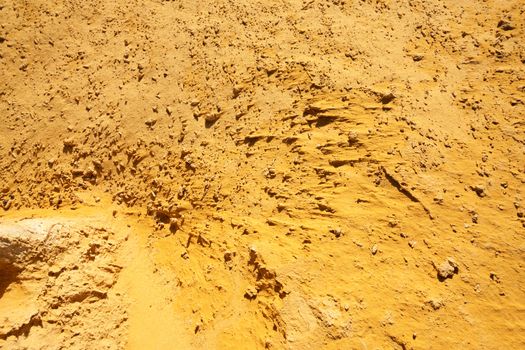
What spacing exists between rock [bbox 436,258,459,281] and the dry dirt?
13 millimetres

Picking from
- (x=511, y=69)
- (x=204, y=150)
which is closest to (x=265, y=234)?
(x=204, y=150)

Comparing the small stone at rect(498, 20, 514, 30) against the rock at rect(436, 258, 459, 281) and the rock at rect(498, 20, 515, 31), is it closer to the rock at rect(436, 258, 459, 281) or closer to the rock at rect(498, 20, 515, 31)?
the rock at rect(498, 20, 515, 31)

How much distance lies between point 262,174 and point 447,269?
2.31m

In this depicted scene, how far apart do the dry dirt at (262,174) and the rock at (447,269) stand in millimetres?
13

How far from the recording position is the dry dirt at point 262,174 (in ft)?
13.0

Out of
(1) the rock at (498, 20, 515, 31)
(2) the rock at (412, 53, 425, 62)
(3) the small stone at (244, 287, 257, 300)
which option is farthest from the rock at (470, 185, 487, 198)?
(3) the small stone at (244, 287, 257, 300)

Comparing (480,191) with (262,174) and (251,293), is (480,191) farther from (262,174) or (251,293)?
(251,293)

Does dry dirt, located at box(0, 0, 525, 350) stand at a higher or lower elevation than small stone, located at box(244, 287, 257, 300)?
higher

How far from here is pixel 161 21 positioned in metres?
6.18

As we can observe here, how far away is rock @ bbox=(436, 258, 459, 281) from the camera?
12.9 feet

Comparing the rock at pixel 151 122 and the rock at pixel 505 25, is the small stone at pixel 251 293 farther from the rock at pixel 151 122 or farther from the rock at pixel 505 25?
the rock at pixel 505 25

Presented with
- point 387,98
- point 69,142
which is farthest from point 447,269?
point 69,142

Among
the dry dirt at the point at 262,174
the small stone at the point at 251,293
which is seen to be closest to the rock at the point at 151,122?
the dry dirt at the point at 262,174

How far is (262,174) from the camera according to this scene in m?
4.86
